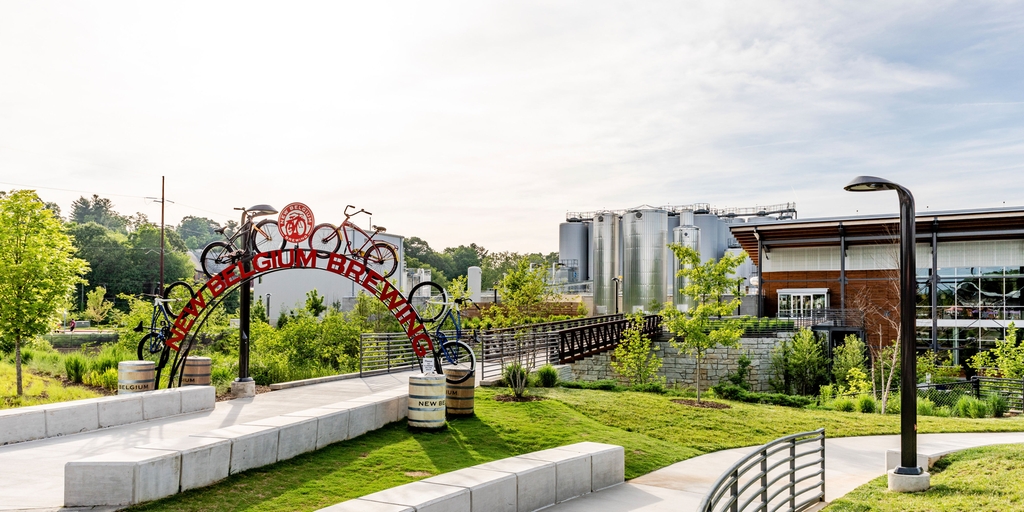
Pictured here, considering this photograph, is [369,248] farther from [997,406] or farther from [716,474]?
[997,406]

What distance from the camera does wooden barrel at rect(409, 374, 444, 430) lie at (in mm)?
12438

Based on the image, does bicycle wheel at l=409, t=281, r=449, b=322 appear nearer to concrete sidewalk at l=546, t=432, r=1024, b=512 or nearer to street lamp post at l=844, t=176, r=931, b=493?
concrete sidewalk at l=546, t=432, r=1024, b=512

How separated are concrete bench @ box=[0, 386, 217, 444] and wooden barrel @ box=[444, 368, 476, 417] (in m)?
4.98

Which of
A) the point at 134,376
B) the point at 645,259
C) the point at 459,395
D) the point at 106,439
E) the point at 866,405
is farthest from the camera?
the point at 645,259

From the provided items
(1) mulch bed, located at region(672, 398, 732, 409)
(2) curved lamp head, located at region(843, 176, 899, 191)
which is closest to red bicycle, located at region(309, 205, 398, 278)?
(1) mulch bed, located at region(672, 398, 732, 409)

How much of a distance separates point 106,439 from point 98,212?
136883mm

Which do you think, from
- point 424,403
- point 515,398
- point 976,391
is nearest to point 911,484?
point 424,403

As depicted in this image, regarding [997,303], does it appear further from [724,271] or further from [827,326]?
[724,271]

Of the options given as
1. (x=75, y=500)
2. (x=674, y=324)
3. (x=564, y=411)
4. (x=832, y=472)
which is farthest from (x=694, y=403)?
(x=75, y=500)

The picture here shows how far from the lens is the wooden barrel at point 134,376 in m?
14.9

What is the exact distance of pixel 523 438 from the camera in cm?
1241

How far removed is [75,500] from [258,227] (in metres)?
8.83

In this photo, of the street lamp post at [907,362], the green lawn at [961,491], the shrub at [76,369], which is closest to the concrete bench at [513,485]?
the green lawn at [961,491]

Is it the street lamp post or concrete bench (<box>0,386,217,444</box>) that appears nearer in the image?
the street lamp post
